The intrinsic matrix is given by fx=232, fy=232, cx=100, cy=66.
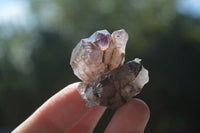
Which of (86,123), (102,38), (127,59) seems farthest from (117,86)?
(127,59)

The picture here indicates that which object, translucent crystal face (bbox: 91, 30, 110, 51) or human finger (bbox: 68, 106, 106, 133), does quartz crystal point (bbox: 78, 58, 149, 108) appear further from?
human finger (bbox: 68, 106, 106, 133)

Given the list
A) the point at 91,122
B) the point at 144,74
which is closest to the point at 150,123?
the point at 91,122

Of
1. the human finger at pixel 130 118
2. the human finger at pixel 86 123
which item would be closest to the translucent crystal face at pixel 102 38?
the human finger at pixel 130 118

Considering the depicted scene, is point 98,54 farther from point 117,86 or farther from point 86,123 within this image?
A: point 86,123

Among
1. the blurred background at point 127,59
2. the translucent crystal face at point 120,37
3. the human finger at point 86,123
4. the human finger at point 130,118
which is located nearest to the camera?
the human finger at point 130,118

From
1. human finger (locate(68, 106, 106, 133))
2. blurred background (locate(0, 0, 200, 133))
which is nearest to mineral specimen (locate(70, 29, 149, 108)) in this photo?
human finger (locate(68, 106, 106, 133))

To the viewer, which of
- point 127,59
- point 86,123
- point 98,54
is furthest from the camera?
point 127,59

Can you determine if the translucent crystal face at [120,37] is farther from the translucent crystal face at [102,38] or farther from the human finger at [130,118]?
the human finger at [130,118]

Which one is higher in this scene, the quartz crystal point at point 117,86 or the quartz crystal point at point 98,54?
the quartz crystal point at point 98,54
